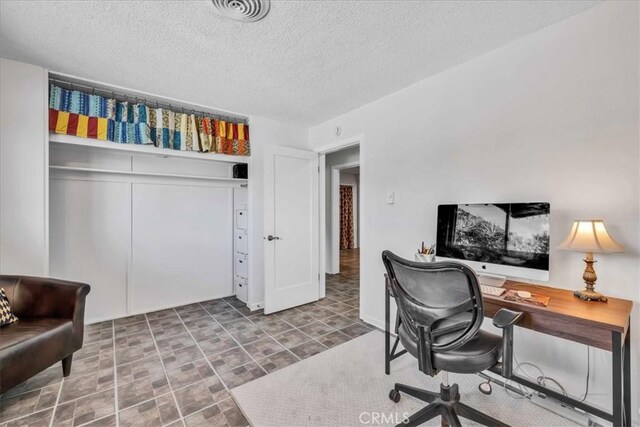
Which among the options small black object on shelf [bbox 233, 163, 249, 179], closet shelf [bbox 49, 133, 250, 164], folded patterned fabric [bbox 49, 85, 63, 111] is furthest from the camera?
small black object on shelf [bbox 233, 163, 249, 179]

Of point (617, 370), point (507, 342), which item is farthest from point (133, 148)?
point (617, 370)

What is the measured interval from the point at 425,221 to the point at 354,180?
615 cm

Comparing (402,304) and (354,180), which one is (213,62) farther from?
(354,180)

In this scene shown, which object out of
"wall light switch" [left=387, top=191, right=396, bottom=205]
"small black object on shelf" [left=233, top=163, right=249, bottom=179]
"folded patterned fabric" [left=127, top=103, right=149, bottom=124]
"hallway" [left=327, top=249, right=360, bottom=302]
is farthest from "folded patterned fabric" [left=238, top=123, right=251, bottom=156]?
"hallway" [left=327, top=249, right=360, bottom=302]

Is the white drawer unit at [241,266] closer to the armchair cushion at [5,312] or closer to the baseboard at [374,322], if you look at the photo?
the baseboard at [374,322]

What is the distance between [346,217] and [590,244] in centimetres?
692

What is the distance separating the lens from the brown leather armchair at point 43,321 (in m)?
1.70

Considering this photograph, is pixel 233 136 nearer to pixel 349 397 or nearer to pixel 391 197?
pixel 391 197

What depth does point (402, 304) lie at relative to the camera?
1.55m

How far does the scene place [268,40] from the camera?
1.93 m

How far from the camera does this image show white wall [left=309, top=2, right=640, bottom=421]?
1.54 m

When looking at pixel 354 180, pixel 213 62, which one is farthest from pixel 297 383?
pixel 354 180

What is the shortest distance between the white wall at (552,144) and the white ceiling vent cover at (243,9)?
5.07 ft

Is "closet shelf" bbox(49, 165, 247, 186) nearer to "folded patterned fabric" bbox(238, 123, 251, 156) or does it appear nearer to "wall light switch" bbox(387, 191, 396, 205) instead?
"folded patterned fabric" bbox(238, 123, 251, 156)
